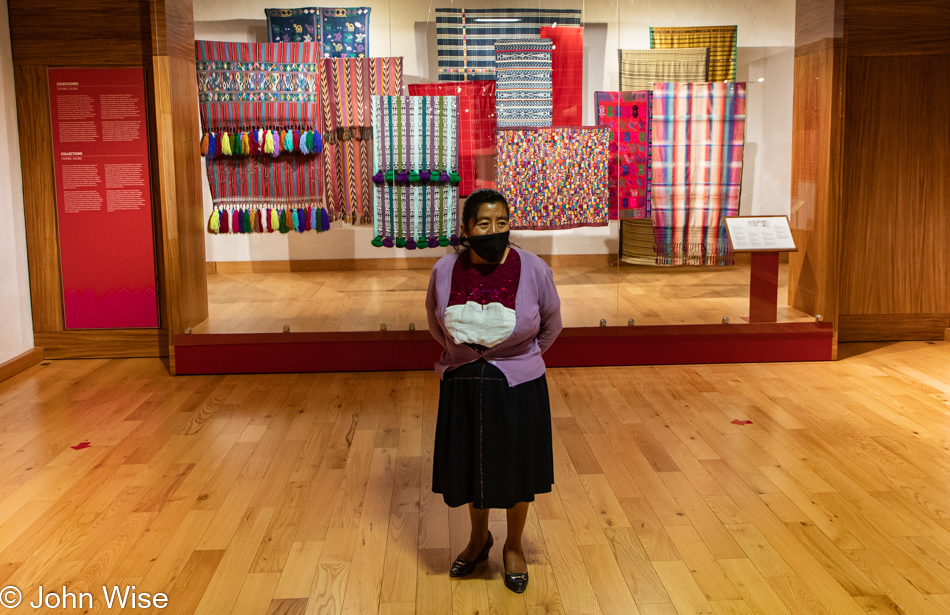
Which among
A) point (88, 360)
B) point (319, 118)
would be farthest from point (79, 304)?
point (319, 118)

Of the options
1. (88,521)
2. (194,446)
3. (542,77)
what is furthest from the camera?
(542,77)

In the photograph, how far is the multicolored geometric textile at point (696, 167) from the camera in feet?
17.7

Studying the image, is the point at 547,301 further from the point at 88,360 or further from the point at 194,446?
the point at 88,360

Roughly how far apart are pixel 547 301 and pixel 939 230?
4600mm

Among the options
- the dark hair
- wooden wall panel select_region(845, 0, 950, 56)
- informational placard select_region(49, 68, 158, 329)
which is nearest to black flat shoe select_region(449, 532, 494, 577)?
the dark hair

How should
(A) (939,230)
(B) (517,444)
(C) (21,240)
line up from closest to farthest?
(B) (517,444) < (C) (21,240) < (A) (939,230)

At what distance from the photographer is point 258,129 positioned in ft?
17.1

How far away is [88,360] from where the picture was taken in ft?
19.1

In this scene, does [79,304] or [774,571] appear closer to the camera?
[774,571]

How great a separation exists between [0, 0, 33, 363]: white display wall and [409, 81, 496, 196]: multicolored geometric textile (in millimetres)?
2688

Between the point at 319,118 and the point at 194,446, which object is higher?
the point at 319,118

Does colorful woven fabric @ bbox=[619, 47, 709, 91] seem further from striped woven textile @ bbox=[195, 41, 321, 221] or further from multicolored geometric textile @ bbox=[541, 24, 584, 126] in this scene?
striped woven textile @ bbox=[195, 41, 321, 221]

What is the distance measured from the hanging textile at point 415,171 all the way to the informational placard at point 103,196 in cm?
171

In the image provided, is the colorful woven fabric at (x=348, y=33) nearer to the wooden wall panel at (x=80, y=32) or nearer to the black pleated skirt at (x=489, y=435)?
the wooden wall panel at (x=80, y=32)
